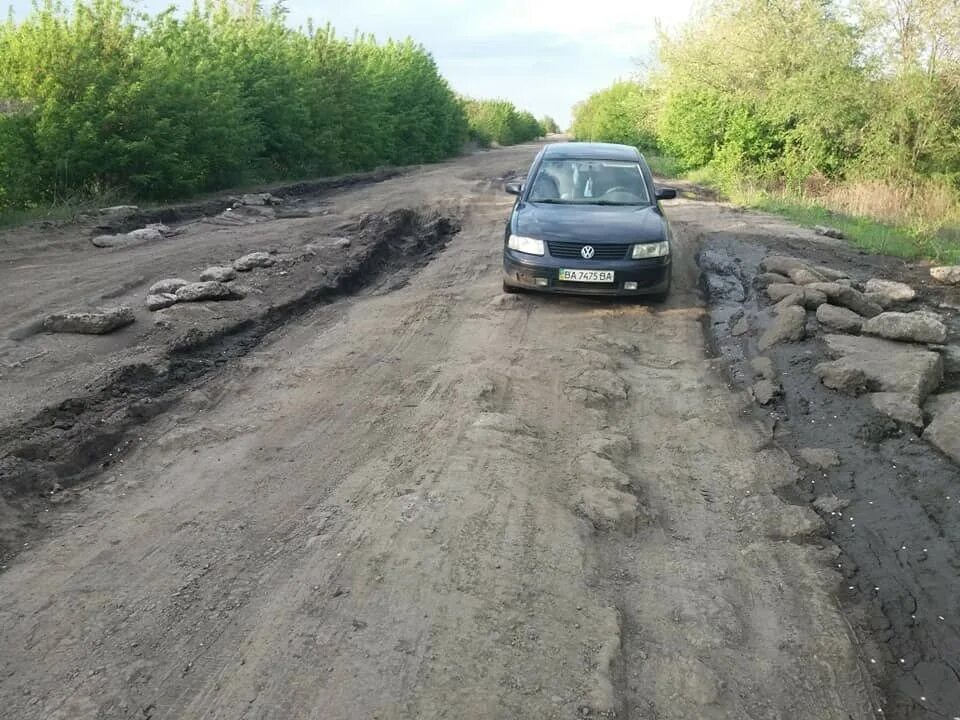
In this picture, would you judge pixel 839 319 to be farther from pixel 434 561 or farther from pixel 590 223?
pixel 434 561

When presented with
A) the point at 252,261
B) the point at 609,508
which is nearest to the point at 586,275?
the point at 609,508

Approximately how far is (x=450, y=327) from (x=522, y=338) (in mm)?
837

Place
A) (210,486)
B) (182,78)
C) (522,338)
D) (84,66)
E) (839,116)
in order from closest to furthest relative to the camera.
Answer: (210,486) → (522,338) → (84,66) → (182,78) → (839,116)

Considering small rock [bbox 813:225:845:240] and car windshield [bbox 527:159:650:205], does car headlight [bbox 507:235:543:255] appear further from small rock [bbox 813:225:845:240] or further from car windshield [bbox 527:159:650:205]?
small rock [bbox 813:225:845:240]

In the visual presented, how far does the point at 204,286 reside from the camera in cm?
853

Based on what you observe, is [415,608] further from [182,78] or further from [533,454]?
[182,78]

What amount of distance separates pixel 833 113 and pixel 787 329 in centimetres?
1418

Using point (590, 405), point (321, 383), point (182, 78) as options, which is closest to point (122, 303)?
point (321, 383)

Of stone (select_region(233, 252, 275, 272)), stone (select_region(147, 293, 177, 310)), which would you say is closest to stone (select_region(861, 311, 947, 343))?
stone (select_region(147, 293, 177, 310))

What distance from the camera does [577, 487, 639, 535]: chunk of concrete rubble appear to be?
13.7ft

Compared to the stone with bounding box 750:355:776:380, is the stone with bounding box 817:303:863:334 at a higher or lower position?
higher

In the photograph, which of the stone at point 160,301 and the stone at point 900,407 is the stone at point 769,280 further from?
the stone at point 160,301

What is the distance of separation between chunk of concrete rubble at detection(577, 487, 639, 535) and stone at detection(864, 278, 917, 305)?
6221 mm

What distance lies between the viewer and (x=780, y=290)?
9016 millimetres
